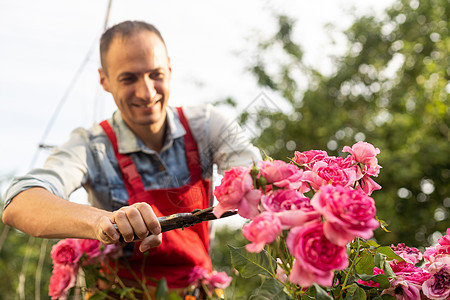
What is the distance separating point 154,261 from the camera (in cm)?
133

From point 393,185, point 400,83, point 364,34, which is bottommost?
point 393,185

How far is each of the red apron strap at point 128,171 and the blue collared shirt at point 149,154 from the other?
0.01 meters

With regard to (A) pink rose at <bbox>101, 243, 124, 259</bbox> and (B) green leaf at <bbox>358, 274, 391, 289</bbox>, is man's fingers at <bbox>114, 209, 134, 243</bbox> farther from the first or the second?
(A) pink rose at <bbox>101, 243, 124, 259</bbox>

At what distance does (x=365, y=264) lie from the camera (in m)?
0.74

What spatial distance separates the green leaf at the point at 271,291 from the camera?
638mm

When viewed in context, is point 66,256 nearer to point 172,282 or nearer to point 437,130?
point 172,282

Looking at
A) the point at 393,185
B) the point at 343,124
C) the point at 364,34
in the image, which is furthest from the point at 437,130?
the point at 364,34

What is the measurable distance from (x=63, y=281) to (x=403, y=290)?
853 millimetres

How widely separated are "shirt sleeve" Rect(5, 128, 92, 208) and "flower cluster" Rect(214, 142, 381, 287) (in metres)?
0.67

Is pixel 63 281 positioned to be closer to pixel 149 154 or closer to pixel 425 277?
pixel 149 154

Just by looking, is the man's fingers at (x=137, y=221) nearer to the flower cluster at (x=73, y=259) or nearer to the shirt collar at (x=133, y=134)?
the flower cluster at (x=73, y=259)

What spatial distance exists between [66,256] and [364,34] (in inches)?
323

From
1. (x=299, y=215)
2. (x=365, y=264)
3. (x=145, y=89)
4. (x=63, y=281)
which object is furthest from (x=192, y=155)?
(x=299, y=215)

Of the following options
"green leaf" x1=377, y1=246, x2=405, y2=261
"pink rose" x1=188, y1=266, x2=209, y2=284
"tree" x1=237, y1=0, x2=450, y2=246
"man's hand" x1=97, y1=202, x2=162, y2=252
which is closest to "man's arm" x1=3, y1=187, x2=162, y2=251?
"man's hand" x1=97, y1=202, x2=162, y2=252
